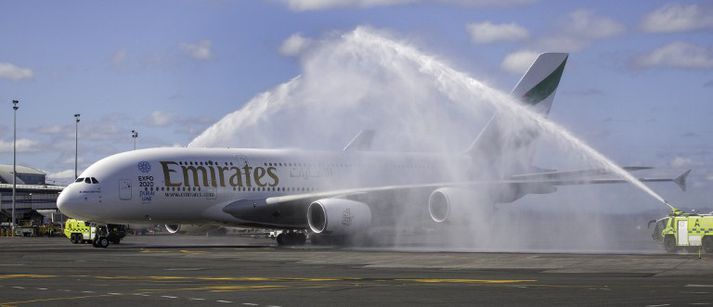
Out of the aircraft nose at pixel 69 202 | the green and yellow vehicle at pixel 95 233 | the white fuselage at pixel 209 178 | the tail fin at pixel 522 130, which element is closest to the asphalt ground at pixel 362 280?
the aircraft nose at pixel 69 202

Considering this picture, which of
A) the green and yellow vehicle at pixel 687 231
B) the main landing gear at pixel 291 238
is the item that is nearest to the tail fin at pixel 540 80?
the main landing gear at pixel 291 238

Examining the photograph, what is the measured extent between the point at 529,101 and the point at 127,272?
96.1ft

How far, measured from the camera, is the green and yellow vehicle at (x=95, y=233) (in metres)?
51.3

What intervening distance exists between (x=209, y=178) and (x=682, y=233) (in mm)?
23072

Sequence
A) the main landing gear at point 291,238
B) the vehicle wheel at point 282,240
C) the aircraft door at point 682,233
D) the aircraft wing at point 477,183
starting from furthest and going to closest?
the main landing gear at point 291,238 < the vehicle wheel at point 282,240 < the aircraft wing at point 477,183 < the aircraft door at point 682,233

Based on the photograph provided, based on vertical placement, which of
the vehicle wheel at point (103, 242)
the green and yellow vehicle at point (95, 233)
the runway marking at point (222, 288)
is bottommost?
the runway marking at point (222, 288)

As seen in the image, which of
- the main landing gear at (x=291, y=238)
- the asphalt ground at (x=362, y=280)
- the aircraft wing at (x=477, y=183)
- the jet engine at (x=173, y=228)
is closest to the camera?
the asphalt ground at (x=362, y=280)

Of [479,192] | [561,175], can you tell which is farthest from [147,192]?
[561,175]

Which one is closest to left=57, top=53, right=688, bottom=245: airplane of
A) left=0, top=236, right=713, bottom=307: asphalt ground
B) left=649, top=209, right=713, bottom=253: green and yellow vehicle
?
left=649, top=209, right=713, bottom=253: green and yellow vehicle

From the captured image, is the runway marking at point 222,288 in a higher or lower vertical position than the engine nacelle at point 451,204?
lower

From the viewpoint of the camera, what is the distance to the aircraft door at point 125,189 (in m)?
48.8

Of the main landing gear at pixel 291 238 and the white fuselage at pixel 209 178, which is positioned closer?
the white fuselage at pixel 209 178

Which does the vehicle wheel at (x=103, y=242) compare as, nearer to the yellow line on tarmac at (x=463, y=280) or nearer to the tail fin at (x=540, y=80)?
the tail fin at (x=540, y=80)

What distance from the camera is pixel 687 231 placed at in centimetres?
3847
